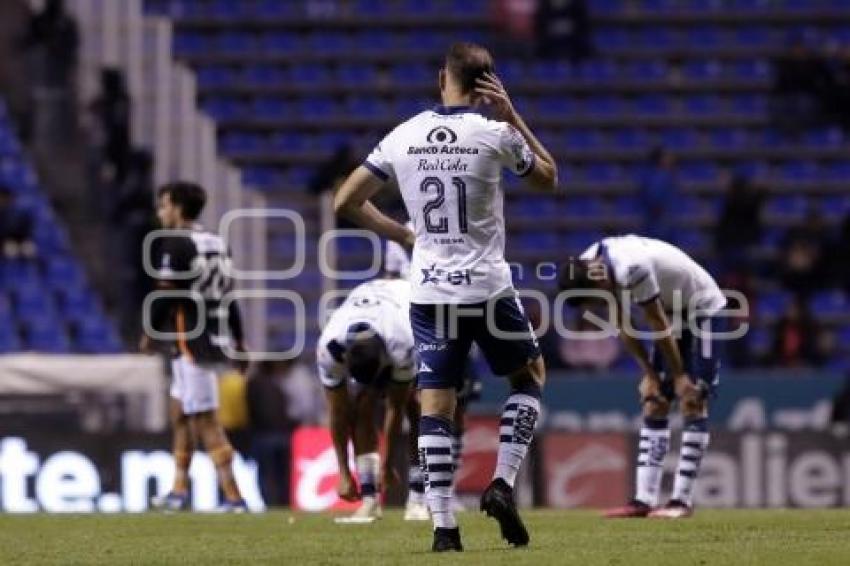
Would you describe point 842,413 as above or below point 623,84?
below

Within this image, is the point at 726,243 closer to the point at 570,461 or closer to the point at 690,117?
the point at 690,117

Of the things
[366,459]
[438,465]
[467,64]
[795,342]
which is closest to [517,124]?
[467,64]

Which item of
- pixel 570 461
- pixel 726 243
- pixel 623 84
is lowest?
pixel 570 461

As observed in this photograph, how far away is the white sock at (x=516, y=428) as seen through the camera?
1117cm

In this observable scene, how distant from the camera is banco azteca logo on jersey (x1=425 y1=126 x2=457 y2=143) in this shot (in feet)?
35.9

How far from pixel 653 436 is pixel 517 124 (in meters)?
4.62

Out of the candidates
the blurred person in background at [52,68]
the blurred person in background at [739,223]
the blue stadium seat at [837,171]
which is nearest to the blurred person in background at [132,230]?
the blurred person in background at [52,68]

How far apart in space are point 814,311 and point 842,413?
13.2 feet

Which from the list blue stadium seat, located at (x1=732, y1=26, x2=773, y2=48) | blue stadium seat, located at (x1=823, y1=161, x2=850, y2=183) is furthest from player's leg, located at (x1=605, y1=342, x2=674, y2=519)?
blue stadium seat, located at (x1=732, y1=26, x2=773, y2=48)

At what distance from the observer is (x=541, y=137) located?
97.3 feet

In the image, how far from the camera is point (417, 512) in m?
14.8

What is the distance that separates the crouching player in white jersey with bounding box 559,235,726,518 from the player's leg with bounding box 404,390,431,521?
128cm

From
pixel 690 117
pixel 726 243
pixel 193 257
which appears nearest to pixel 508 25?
pixel 690 117

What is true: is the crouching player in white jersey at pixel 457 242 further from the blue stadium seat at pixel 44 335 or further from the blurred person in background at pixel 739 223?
the blurred person in background at pixel 739 223
